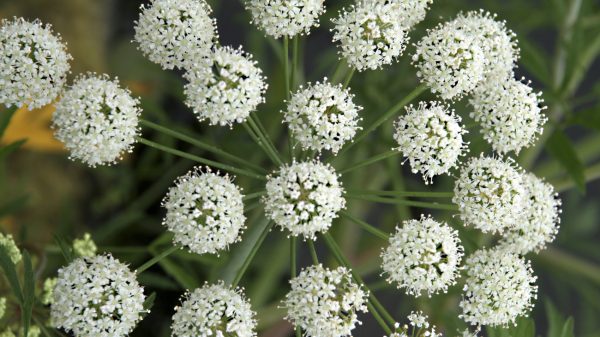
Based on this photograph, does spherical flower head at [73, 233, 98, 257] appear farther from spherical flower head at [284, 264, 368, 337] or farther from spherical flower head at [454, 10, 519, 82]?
spherical flower head at [454, 10, 519, 82]

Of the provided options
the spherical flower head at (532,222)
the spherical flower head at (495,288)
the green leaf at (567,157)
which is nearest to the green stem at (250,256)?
the spherical flower head at (495,288)

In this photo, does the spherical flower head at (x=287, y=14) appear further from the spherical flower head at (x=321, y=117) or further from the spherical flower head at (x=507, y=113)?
the spherical flower head at (x=507, y=113)

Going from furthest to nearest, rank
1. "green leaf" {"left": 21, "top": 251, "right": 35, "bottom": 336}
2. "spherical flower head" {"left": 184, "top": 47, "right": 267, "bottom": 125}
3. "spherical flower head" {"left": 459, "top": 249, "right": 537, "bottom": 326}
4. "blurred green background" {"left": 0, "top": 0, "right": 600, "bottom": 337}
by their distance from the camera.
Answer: "blurred green background" {"left": 0, "top": 0, "right": 600, "bottom": 337} → "spherical flower head" {"left": 459, "top": 249, "right": 537, "bottom": 326} → "spherical flower head" {"left": 184, "top": 47, "right": 267, "bottom": 125} → "green leaf" {"left": 21, "top": 251, "right": 35, "bottom": 336}

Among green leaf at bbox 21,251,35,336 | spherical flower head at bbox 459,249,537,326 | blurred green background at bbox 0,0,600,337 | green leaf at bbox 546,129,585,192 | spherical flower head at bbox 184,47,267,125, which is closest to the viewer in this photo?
green leaf at bbox 21,251,35,336

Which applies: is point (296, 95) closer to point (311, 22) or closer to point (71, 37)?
point (311, 22)

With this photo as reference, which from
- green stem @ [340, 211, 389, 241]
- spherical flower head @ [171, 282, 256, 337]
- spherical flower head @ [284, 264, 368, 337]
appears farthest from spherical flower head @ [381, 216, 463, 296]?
spherical flower head @ [171, 282, 256, 337]

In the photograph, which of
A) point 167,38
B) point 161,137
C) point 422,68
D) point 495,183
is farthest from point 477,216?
point 161,137
